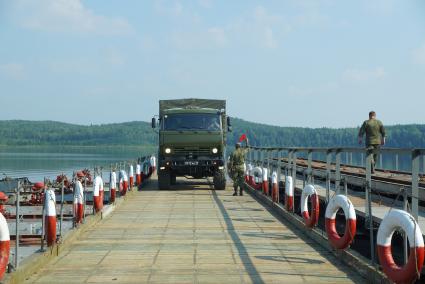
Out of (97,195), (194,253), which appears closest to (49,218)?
(194,253)

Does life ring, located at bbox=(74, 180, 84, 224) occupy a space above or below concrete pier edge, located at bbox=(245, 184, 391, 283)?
above

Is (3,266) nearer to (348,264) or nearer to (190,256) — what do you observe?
(190,256)

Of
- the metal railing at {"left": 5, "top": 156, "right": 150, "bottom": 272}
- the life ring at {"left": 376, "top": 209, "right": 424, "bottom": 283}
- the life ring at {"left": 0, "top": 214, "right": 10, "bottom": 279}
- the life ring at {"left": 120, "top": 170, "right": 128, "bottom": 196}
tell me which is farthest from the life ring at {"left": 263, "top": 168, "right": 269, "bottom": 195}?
the life ring at {"left": 0, "top": 214, "right": 10, "bottom": 279}

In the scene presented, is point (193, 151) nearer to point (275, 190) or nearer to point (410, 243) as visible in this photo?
point (275, 190)

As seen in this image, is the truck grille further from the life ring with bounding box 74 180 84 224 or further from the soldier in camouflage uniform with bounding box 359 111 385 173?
the life ring with bounding box 74 180 84 224

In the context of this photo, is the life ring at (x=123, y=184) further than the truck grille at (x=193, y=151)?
No

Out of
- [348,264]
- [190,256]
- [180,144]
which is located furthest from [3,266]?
[180,144]

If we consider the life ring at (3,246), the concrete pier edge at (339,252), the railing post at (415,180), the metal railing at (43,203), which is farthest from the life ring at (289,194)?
the life ring at (3,246)

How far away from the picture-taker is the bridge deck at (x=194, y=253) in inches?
290

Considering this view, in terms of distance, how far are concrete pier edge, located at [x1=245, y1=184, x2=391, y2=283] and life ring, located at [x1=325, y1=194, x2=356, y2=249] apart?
0.41 feet

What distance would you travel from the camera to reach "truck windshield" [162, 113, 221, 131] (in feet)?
69.4

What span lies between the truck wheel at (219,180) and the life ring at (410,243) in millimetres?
15195

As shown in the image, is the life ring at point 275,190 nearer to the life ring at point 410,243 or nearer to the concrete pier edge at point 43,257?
the concrete pier edge at point 43,257

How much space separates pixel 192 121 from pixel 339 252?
13195mm
